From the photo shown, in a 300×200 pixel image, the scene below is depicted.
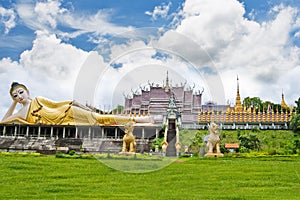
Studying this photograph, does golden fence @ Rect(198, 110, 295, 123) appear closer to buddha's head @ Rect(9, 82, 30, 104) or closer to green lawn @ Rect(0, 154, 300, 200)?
buddha's head @ Rect(9, 82, 30, 104)

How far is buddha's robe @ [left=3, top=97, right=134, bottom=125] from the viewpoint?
145 ft

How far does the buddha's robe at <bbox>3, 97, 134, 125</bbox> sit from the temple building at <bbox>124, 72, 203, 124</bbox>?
28.8ft

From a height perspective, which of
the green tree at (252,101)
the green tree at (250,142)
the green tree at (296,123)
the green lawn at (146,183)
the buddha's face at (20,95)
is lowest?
the green lawn at (146,183)

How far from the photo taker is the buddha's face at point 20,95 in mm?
48375

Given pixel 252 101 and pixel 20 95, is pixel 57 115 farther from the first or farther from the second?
pixel 252 101

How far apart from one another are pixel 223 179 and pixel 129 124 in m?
14.2

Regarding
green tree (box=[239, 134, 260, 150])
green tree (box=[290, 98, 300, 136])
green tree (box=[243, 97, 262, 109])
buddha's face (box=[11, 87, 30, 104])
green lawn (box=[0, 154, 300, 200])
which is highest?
green tree (box=[243, 97, 262, 109])

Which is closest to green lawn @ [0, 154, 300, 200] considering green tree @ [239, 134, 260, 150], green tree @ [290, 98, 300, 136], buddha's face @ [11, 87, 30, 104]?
green tree @ [239, 134, 260, 150]

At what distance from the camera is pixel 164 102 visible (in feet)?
187

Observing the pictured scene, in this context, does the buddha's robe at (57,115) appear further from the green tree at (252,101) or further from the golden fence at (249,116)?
the green tree at (252,101)

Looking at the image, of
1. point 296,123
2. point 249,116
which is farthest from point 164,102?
point 296,123

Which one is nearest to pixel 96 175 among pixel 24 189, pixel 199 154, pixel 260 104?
pixel 24 189

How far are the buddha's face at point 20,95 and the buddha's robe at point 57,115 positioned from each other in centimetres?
108

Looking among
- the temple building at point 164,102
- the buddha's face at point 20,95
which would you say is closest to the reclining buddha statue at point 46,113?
the buddha's face at point 20,95
